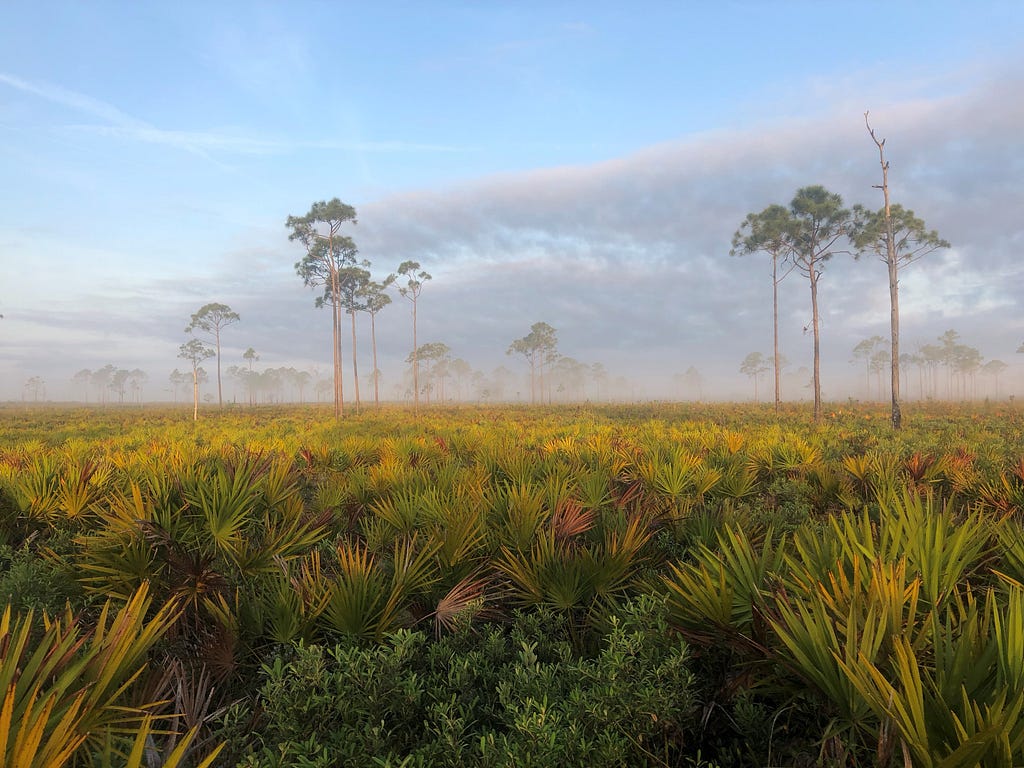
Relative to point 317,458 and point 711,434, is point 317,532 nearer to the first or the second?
point 317,458

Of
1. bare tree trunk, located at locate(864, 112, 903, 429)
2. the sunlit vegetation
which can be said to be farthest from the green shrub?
bare tree trunk, located at locate(864, 112, 903, 429)

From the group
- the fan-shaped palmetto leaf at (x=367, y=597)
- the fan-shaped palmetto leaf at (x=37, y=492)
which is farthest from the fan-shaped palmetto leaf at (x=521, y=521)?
the fan-shaped palmetto leaf at (x=37, y=492)

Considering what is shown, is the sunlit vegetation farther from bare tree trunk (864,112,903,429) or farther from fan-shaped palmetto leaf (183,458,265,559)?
bare tree trunk (864,112,903,429)

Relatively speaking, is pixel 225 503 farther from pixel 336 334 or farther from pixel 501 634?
pixel 336 334

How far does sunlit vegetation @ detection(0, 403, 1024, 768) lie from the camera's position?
1.52 m

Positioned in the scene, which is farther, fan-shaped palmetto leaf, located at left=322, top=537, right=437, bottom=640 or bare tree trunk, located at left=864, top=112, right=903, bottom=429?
bare tree trunk, located at left=864, top=112, right=903, bottom=429

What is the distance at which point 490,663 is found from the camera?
2.47 m

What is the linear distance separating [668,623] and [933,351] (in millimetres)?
135835

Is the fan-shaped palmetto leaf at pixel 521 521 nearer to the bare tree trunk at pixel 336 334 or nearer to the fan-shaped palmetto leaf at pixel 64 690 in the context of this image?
the fan-shaped palmetto leaf at pixel 64 690

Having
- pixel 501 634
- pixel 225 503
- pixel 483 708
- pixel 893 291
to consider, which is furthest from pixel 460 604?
pixel 893 291

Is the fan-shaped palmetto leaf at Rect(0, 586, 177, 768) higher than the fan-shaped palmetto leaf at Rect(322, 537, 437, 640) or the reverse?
higher

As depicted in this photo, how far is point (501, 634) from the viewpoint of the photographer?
2.80 meters

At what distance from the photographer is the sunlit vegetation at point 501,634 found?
1.52 m

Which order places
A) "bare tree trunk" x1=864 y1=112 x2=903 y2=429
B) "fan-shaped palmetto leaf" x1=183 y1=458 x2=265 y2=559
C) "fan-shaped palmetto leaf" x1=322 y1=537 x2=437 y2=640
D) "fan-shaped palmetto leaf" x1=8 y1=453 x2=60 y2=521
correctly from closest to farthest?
1. "fan-shaped palmetto leaf" x1=322 y1=537 x2=437 y2=640
2. "fan-shaped palmetto leaf" x1=183 y1=458 x2=265 y2=559
3. "fan-shaped palmetto leaf" x1=8 y1=453 x2=60 y2=521
4. "bare tree trunk" x1=864 y1=112 x2=903 y2=429
